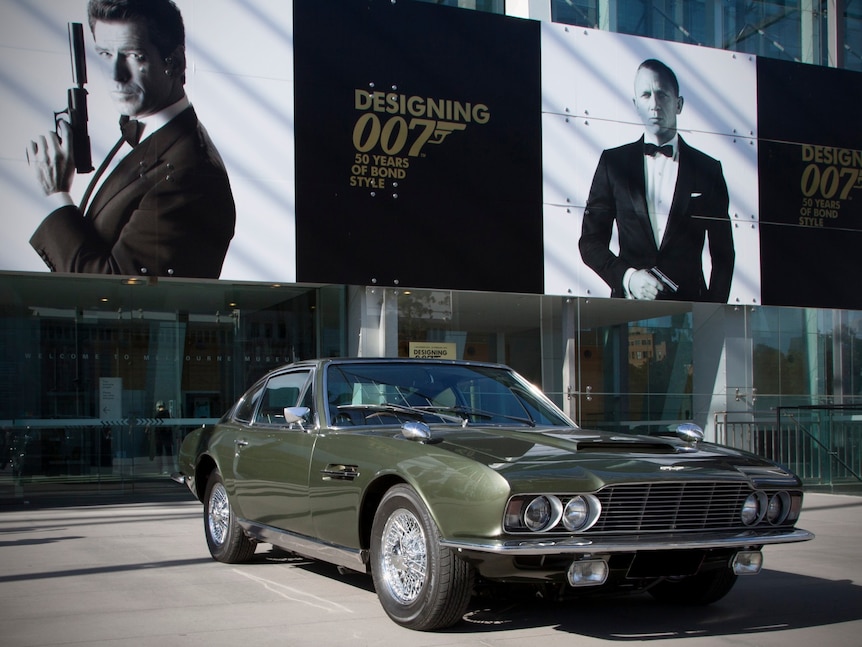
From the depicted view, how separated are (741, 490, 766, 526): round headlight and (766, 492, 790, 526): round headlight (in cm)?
12

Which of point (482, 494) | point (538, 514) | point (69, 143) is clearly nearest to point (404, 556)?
point (482, 494)

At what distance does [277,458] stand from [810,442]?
12612mm

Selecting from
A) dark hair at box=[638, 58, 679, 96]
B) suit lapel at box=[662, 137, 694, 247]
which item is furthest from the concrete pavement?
dark hair at box=[638, 58, 679, 96]

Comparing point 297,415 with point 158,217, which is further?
point 158,217

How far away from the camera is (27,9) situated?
13.5 meters

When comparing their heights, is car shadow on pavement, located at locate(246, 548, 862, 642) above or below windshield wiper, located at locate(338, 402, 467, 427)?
below

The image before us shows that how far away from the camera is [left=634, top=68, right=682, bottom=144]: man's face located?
17453mm

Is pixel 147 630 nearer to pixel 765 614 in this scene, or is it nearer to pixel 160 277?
pixel 765 614

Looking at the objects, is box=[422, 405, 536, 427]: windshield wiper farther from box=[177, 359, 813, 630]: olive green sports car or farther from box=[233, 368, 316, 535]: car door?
box=[233, 368, 316, 535]: car door

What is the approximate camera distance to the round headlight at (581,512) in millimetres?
4828

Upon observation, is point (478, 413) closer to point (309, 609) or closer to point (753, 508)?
point (309, 609)

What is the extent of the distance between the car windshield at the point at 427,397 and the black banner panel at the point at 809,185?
12.4 metres

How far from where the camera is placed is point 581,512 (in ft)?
15.9

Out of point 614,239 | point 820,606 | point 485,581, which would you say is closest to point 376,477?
point 485,581
